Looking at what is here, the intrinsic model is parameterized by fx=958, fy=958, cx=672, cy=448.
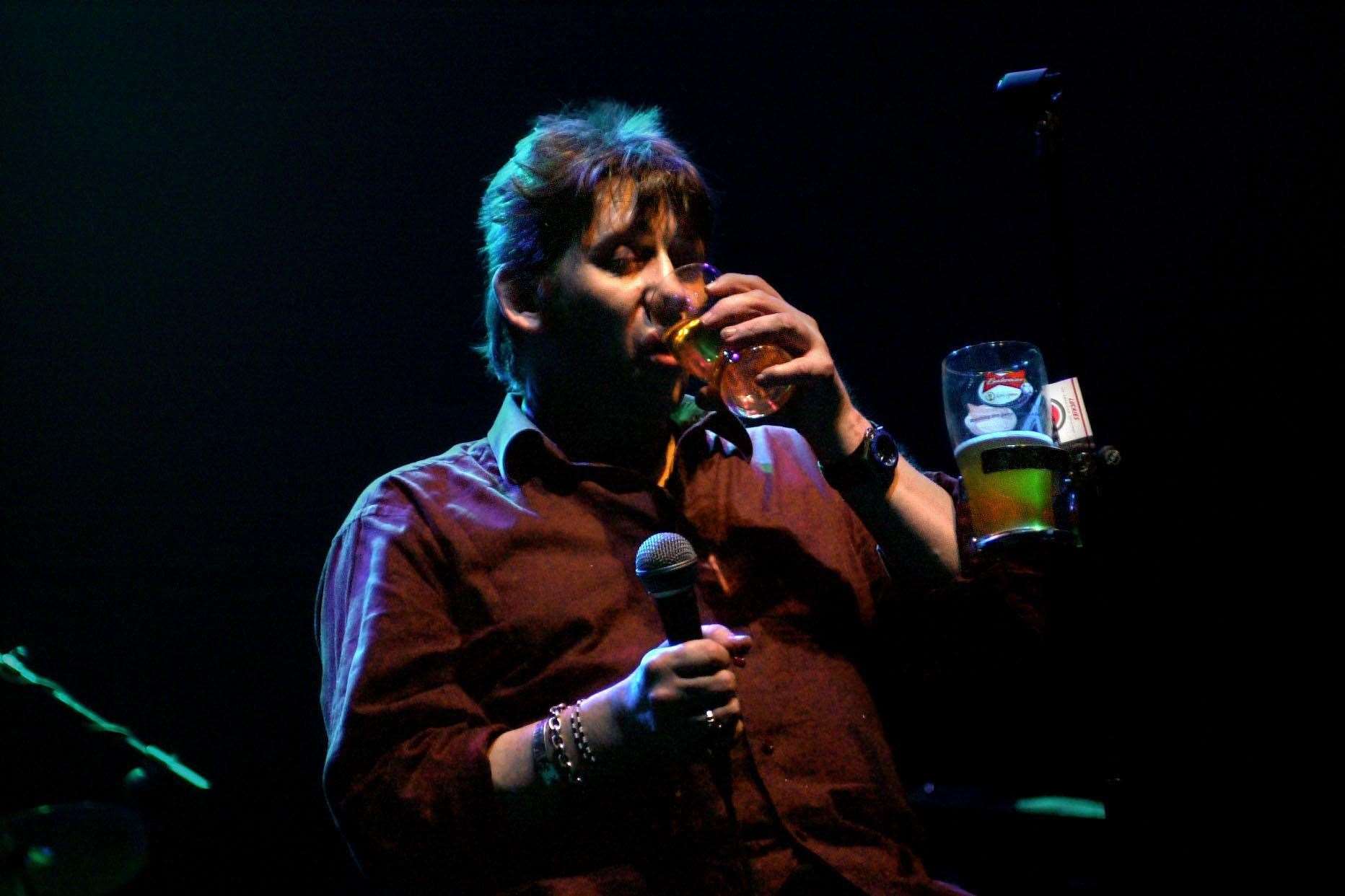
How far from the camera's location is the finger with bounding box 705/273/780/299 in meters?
1.54

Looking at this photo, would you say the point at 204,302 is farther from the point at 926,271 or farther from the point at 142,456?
the point at 926,271

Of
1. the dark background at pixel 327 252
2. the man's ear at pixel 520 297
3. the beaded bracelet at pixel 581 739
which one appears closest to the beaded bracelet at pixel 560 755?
the beaded bracelet at pixel 581 739

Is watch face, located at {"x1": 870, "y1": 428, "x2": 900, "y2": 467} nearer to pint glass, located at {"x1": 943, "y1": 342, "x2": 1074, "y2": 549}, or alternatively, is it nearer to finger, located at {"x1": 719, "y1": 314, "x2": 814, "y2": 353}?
pint glass, located at {"x1": 943, "y1": 342, "x2": 1074, "y2": 549}

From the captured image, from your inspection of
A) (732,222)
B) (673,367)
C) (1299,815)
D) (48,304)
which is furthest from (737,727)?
(48,304)

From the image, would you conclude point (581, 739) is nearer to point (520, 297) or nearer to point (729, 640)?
point (729, 640)

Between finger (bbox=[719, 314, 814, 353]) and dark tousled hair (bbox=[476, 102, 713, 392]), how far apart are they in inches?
19.2

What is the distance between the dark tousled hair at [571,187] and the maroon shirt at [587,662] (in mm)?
330

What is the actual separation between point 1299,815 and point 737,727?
45.8 inches

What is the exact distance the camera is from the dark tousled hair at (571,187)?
1.91 meters

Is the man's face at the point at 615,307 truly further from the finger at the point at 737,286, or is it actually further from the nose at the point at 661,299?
the finger at the point at 737,286

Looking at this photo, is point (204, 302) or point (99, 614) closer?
point (99, 614)

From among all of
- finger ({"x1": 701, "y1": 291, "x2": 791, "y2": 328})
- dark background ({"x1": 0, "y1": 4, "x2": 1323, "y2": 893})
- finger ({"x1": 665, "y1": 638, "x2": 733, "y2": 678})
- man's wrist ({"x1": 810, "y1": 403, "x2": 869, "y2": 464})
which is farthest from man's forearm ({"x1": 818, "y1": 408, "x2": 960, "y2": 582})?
dark background ({"x1": 0, "y1": 4, "x2": 1323, "y2": 893})

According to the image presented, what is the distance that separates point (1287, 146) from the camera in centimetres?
234

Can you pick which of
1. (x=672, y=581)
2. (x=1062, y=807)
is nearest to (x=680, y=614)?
(x=672, y=581)
